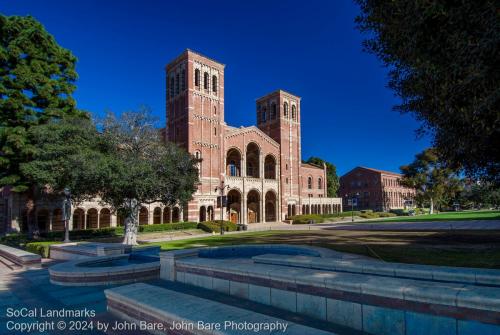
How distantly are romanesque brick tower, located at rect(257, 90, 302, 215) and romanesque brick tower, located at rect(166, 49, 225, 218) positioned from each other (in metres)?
13.5

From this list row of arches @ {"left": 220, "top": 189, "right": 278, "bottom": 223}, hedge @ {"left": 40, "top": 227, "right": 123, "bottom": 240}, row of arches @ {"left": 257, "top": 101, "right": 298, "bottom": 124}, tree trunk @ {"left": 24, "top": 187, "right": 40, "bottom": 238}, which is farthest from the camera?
row of arches @ {"left": 257, "top": 101, "right": 298, "bottom": 124}

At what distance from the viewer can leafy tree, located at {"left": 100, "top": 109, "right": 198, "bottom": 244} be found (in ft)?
69.1

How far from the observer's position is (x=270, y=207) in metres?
53.6

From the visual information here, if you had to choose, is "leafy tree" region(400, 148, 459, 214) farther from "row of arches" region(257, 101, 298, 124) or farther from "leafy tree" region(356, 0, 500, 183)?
"leafy tree" region(356, 0, 500, 183)

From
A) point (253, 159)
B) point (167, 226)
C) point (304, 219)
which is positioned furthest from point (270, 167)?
point (167, 226)

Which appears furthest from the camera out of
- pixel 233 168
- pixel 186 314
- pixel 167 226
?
pixel 233 168

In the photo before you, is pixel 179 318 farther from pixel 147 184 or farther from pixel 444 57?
pixel 147 184

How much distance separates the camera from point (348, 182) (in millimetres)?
91062

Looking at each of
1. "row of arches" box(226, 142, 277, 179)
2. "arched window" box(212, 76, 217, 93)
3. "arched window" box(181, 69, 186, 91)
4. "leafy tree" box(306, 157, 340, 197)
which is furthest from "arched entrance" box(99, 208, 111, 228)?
"leafy tree" box(306, 157, 340, 197)

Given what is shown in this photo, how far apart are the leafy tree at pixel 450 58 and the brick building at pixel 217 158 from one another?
3186cm

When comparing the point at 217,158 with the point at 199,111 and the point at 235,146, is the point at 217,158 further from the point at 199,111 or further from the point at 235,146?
the point at 199,111

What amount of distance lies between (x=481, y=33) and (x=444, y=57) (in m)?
0.88

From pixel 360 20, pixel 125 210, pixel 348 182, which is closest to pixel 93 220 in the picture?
pixel 125 210

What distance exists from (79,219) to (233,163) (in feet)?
81.4
